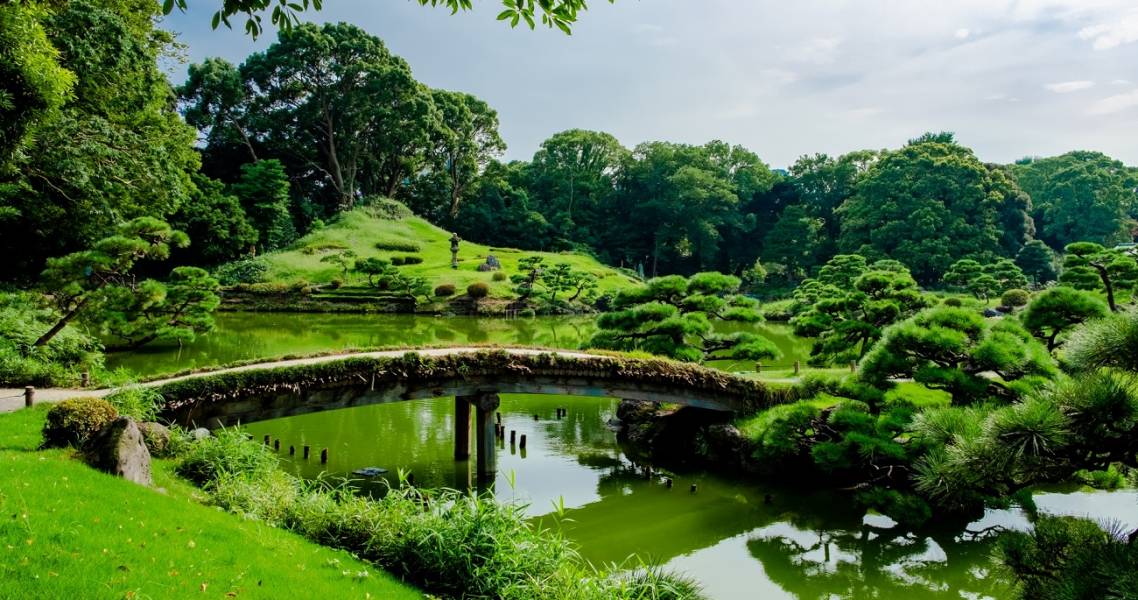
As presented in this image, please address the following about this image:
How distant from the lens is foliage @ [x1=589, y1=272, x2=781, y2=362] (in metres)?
14.2

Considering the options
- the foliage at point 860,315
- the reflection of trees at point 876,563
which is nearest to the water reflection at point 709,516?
the reflection of trees at point 876,563

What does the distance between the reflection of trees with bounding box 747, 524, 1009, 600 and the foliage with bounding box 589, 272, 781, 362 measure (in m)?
5.06

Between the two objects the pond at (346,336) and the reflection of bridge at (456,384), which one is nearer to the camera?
the reflection of bridge at (456,384)

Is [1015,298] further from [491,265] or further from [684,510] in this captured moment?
[684,510]

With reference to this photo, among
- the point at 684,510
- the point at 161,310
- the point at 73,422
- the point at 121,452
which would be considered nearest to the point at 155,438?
the point at 73,422

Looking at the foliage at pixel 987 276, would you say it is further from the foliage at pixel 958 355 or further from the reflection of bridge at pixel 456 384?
the foliage at pixel 958 355

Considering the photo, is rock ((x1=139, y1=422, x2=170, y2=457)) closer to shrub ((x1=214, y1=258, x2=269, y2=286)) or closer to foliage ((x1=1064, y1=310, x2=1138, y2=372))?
foliage ((x1=1064, y1=310, x2=1138, y2=372))

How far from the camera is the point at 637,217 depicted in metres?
54.2

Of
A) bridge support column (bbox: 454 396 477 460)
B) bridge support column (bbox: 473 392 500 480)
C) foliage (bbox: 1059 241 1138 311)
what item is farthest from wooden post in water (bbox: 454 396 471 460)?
foliage (bbox: 1059 241 1138 311)

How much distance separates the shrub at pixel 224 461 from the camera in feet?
23.9

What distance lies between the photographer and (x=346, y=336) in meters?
25.8

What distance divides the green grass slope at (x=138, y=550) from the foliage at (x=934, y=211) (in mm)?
42772

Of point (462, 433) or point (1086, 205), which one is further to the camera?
point (1086, 205)

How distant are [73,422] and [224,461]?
1.47 m
